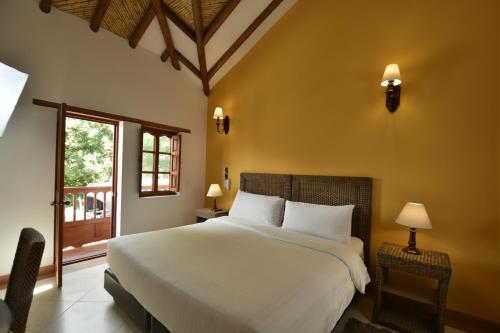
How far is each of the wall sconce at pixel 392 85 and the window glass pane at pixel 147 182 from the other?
3.36m

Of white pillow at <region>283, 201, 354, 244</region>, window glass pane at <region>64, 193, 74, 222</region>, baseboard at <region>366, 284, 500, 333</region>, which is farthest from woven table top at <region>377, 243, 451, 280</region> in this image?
window glass pane at <region>64, 193, 74, 222</region>

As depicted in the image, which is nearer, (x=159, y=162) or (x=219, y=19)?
(x=219, y=19)

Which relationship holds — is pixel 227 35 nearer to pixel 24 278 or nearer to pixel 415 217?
pixel 415 217

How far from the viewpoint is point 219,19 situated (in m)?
3.35

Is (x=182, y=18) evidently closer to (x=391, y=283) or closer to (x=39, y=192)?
(x=39, y=192)

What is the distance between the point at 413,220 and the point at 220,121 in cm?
313

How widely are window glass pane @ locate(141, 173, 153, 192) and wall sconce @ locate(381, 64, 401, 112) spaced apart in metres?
3.36

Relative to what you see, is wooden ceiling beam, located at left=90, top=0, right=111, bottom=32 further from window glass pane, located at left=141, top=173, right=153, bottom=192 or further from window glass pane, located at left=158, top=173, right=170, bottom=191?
window glass pane, located at left=158, top=173, right=170, bottom=191

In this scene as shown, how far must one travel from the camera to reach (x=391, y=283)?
2.29 meters

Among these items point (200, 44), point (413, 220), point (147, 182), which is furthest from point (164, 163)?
point (413, 220)

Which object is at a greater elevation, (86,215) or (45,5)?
(45,5)

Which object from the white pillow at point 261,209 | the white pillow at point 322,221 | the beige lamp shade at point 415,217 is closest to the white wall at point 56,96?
the white pillow at point 261,209

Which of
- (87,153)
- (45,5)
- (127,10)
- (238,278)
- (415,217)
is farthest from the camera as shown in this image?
(87,153)

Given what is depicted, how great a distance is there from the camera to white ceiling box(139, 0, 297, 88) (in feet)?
10.8
